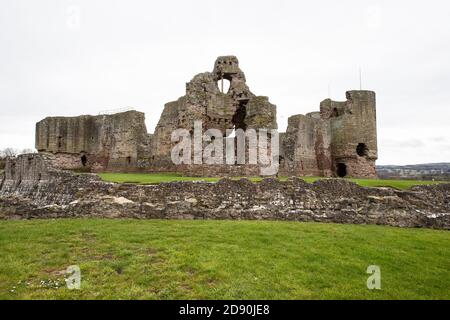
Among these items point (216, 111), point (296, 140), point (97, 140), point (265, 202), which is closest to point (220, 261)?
point (265, 202)

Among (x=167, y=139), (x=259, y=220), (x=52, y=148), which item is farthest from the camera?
(x=52, y=148)

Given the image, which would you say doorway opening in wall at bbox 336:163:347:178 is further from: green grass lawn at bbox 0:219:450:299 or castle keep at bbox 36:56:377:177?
green grass lawn at bbox 0:219:450:299

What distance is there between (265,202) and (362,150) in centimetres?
2000

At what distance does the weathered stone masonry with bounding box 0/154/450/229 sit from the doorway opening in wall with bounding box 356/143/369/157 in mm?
15961

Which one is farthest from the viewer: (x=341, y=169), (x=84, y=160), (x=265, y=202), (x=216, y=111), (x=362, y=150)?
(x=84, y=160)

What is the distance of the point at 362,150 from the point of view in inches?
1131

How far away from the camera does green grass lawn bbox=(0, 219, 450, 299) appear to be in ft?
17.8

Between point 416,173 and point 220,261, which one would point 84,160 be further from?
point 416,173

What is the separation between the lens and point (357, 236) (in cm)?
926
